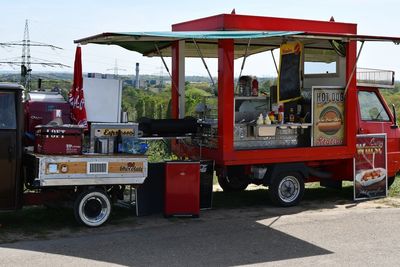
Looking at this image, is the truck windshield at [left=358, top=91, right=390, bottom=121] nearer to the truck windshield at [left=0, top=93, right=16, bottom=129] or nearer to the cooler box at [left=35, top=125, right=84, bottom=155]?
the cooler box at [left=35, top=125, right=84, bottom=155]

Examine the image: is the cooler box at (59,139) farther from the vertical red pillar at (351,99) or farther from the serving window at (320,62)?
the serving window at (320,62)

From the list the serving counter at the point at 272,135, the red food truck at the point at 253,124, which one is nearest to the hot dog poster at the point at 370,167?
the red food truck at the point at 253,124

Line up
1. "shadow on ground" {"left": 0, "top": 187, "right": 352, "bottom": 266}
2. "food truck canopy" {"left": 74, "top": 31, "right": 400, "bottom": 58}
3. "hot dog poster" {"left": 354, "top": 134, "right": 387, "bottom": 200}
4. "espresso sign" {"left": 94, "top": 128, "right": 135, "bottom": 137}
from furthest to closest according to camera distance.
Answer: "hot dog poster" {"left": 354, "top": 134, "right": 387, "bottom": 200} → "espresso sign" {"left": 94, "top": 128, "right": 135, "bottom": 137} → "food truck canopy" {"left": 74, "top": 31, "right": 400, "bottom": 58} → "shadow on ground" {"left": 0, "top": 187, "right": 352, "bottom": 266}

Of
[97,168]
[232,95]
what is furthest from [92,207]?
[232,95]

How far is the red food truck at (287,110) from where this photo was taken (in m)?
9.30

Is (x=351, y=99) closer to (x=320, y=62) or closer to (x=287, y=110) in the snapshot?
(x=287, y=110)

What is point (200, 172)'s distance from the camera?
9172mm

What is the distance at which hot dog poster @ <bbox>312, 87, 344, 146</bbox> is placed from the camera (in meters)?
10.1

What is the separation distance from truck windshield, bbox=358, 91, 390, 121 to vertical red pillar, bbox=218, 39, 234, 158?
302cm

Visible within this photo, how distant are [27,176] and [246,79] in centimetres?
410

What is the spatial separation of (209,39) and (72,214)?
11.3 ft

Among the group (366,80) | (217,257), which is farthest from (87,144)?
(366,80)

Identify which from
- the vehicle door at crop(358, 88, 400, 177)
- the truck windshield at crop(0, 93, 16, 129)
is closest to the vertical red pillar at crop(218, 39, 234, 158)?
the vehicle door at crop(358, 88, 400, 177)

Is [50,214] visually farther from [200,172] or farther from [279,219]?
[279,219]
